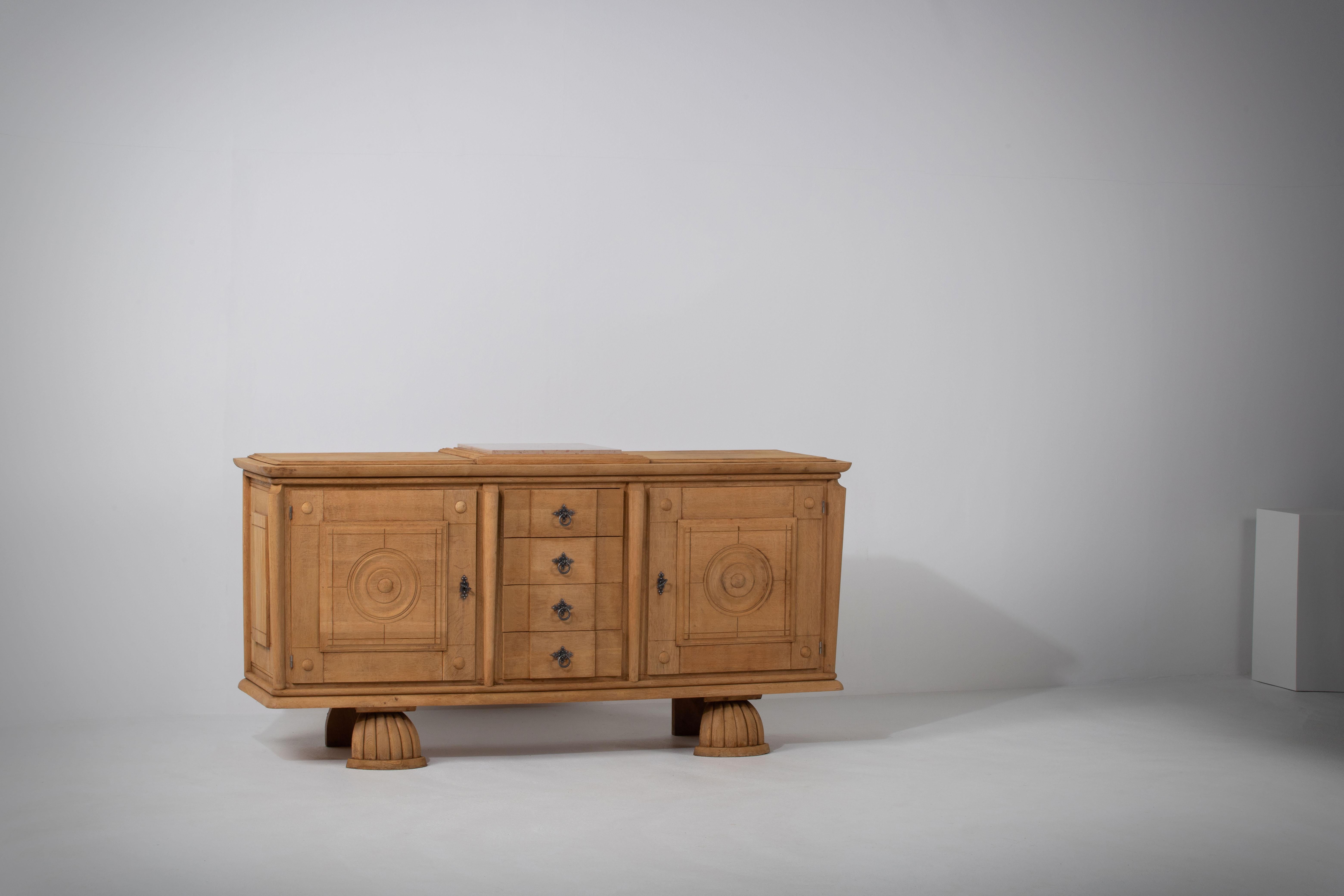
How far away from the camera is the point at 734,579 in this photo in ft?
12.5

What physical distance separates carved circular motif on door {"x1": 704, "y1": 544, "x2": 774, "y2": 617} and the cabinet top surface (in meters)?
0.23

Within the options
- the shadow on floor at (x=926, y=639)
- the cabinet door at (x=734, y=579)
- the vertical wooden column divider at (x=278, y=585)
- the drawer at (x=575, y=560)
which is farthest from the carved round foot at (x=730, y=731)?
the vertical wooden column divider at (x=278, y=585)

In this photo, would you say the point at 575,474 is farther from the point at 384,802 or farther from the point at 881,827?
the point at 881,827

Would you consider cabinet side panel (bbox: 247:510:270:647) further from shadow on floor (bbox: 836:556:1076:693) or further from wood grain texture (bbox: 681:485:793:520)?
shadow on floor (bbox: 836:556:1076:693)

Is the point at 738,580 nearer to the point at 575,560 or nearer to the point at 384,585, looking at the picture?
the point at 575,560

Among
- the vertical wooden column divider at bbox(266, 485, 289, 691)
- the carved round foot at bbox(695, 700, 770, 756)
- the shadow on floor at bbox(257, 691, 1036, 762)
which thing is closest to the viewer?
the vertical wooden column divider at bbox(266, 485, 289, 691)

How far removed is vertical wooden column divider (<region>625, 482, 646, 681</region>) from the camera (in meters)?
3.72

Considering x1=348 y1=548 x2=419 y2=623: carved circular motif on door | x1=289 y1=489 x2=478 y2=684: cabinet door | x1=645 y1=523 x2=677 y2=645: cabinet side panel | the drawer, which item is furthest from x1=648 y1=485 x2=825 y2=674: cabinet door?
x1=348 y1=548 x2=419 y2=623: carved circular motif on door

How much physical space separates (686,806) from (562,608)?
69 cm

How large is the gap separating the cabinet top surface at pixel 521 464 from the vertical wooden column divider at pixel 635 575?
69 millimetres

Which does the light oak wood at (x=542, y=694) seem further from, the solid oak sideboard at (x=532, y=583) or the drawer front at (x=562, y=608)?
the drawer front at (x=562, y=608)

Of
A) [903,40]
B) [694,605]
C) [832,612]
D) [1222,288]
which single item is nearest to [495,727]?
[694,605]

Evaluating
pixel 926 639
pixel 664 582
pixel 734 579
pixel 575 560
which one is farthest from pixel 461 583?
pixel 926 639

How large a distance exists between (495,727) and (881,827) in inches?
59.0
